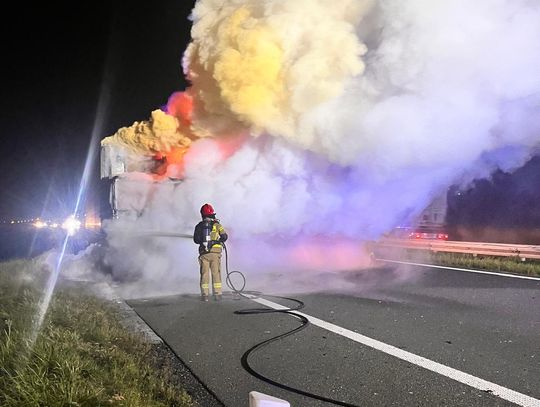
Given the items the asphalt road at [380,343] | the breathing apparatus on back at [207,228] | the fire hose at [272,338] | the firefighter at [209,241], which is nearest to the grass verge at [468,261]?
the asphalt road at [380,343]

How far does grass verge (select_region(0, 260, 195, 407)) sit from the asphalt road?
529mm

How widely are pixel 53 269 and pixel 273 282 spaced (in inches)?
233

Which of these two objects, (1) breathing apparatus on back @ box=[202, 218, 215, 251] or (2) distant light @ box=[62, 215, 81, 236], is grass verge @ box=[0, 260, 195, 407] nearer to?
(1) breathing apparatus on back @ box=[202, 218, 215, 251]

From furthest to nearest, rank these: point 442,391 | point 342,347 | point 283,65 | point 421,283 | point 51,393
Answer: point 283,65
point 421,283
point 342,347
point 442,391
point 51,393

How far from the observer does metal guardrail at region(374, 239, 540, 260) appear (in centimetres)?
1082

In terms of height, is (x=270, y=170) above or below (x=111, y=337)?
above

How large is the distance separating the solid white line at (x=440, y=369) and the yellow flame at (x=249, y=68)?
5294 millimetres

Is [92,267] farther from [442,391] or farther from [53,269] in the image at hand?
[442,391]

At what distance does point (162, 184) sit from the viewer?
12.0 m

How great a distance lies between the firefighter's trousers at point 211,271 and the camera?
8.59 meters

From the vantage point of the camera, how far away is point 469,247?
12.0 metres

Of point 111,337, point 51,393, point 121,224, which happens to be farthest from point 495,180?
point 51,393

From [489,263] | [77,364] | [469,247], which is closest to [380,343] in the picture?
[77,364]

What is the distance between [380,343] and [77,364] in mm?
3106
